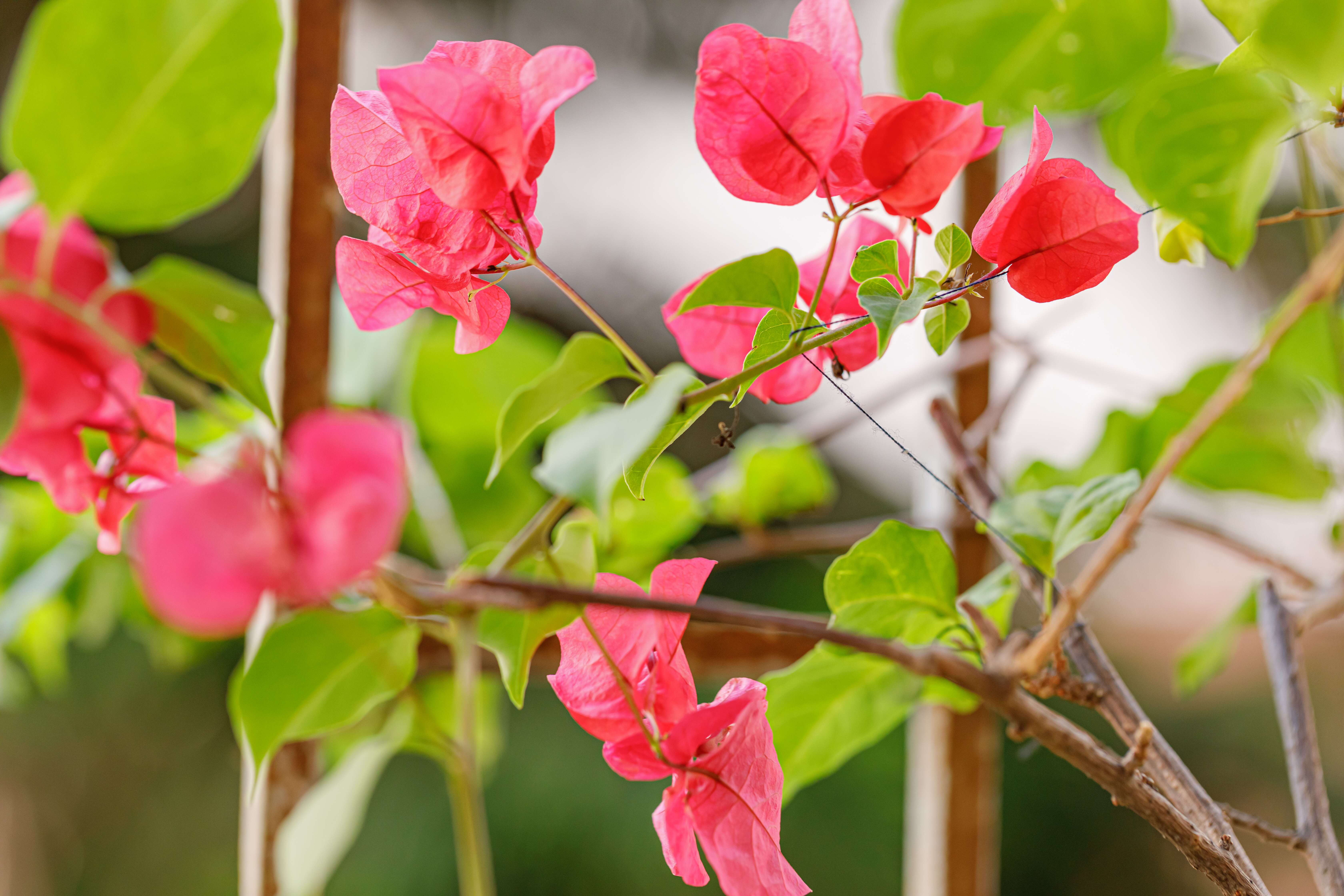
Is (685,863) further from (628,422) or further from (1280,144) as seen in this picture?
(1280,144)

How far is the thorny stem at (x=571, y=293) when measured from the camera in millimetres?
154

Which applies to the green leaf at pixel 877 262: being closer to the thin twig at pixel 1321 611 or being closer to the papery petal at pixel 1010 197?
the papery petal at pixel 1010 197

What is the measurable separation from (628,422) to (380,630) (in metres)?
0.08

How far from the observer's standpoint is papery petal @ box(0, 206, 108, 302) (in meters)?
0.10

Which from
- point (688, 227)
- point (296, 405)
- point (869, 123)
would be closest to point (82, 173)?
point (869, 123)

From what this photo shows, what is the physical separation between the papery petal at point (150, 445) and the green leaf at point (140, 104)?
0.09 feet

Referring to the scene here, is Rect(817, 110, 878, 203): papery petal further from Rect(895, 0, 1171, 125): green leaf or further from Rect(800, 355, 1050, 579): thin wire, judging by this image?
Rect(895, 0, 1171, 125): green leaf

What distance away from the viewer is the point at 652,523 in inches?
16.4

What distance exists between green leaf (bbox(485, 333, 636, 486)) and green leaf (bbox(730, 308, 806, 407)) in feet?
0.09

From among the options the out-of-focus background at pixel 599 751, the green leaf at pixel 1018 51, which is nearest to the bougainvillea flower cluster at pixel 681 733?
the green leaf at pixel 1018 51

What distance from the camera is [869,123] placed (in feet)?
0.53

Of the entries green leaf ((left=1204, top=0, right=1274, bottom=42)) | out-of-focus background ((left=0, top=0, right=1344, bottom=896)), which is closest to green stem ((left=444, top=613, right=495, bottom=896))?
green leaf ((left=1204, top=0, right=1274, bottom=42))

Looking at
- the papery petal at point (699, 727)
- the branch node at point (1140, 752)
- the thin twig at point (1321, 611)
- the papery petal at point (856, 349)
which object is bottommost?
the thin twig at point (1321, 611)

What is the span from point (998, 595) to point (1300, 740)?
0.07 metres
